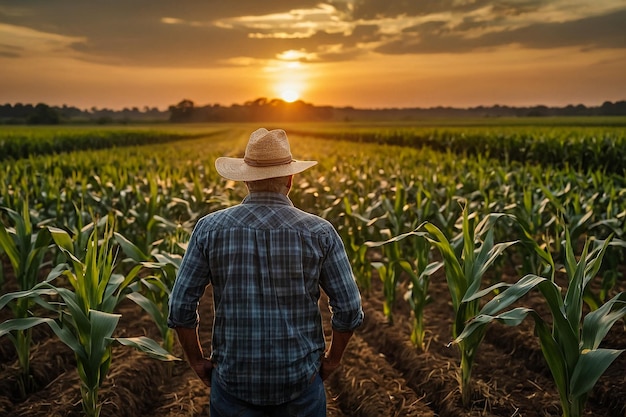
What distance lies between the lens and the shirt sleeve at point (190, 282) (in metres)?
2.26

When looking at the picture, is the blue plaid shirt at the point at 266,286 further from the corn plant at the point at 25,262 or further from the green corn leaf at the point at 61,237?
the corn plant at the point at 25,262

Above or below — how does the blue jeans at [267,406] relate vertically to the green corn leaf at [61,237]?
below

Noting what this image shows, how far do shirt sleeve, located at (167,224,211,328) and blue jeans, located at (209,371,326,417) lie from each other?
284 mm

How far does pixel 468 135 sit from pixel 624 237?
2459 centimetres

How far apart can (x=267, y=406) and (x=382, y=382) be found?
226 centimetres

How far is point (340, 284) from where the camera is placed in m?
2.28

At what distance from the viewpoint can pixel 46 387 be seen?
167 inches

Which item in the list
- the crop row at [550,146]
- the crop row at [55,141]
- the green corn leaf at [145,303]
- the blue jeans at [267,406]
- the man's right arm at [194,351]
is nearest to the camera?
the blue jeans at [267,406]

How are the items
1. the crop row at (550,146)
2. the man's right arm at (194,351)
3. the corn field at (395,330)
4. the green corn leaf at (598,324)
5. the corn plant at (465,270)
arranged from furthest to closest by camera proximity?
Answer: the crop row at (550,146), the corn plant at (465,270), the corn field at (395,330), the green corn leaf at (598,324), the man's right arm at (194,351)

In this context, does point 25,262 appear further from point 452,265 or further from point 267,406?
point 452,265

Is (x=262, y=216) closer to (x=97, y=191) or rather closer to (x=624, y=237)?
(x=624, y=237)

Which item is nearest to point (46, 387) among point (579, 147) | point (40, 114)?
point (579, 147)

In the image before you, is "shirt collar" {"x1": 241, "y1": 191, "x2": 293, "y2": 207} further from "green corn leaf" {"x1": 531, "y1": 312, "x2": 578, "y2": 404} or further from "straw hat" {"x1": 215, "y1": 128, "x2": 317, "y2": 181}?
"green corn leaf" {"x1": 531, "y1": 312, "x2": 578, "y2": 404}

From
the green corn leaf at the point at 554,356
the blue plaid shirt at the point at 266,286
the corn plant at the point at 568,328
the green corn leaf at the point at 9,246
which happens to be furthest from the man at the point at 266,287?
the green corn leaf at the point at 9,246
